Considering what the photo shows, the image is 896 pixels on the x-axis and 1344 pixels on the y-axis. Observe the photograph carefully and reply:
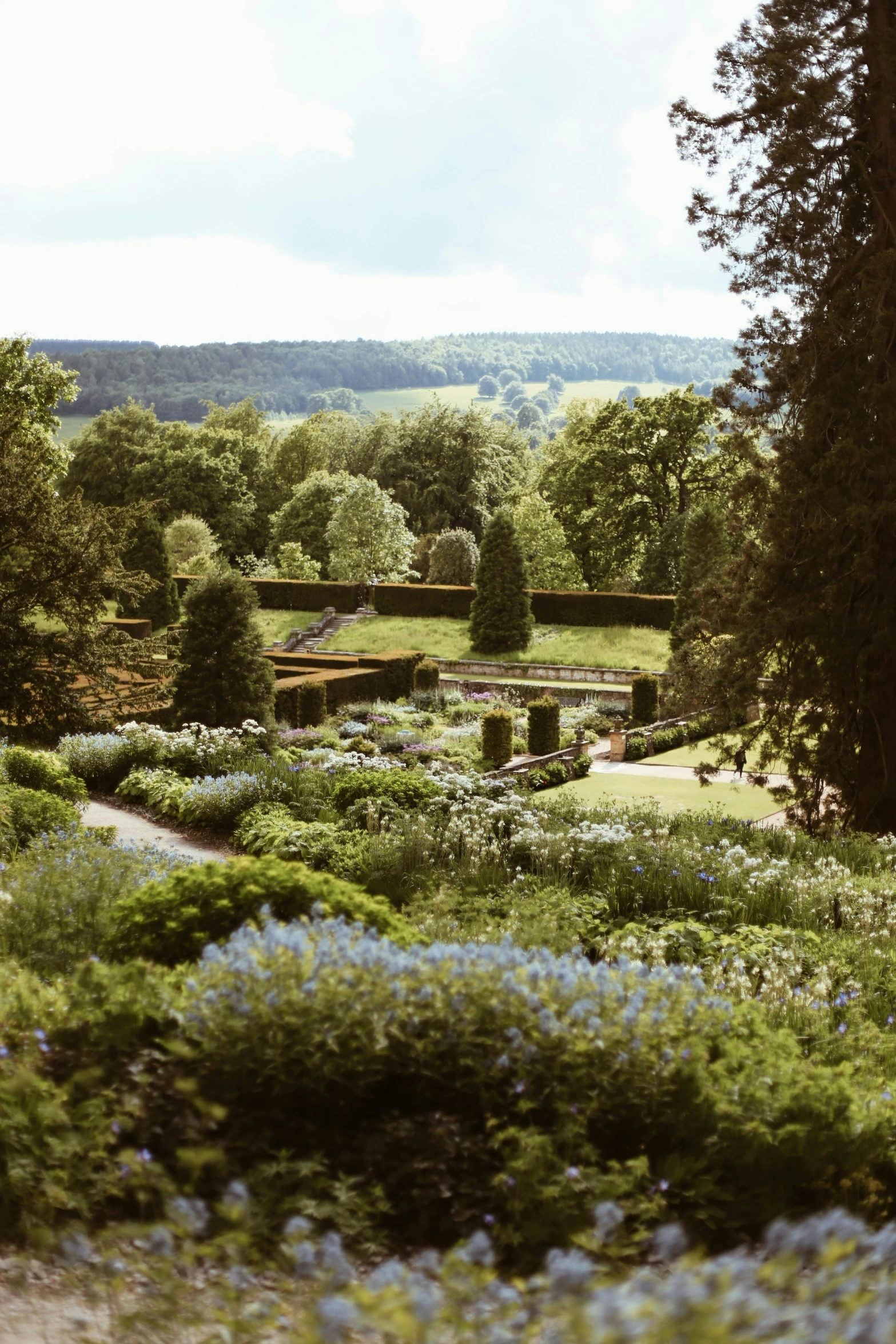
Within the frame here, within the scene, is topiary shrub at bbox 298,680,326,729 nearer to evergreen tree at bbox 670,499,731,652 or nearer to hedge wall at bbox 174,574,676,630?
evergreen tree at bbox 670,499,731,652

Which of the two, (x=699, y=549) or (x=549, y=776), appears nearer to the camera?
(x=549, y=776)

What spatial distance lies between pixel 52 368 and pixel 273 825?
20.1m

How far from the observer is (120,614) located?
36.0 m

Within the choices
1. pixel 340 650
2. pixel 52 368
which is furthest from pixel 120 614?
pixel 52 368

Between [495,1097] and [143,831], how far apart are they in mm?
9646

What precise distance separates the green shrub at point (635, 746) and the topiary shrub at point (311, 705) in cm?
612

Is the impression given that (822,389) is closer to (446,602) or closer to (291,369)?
(446,602)

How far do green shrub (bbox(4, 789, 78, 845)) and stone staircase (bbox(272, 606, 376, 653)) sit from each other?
22983 millimetres

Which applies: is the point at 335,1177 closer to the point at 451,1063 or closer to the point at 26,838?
the point at 451,1063

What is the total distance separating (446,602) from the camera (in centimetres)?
3647

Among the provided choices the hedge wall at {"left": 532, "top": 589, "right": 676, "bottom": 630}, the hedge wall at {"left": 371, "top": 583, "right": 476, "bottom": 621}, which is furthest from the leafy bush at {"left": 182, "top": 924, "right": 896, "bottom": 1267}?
the hedge wall at {"left": 371, "top": 583, "right": 476, "bottom": 621}

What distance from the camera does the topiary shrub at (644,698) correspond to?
24109mm

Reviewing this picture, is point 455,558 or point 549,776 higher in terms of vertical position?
point 455,558

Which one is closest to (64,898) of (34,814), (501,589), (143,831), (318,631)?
(34,814)
